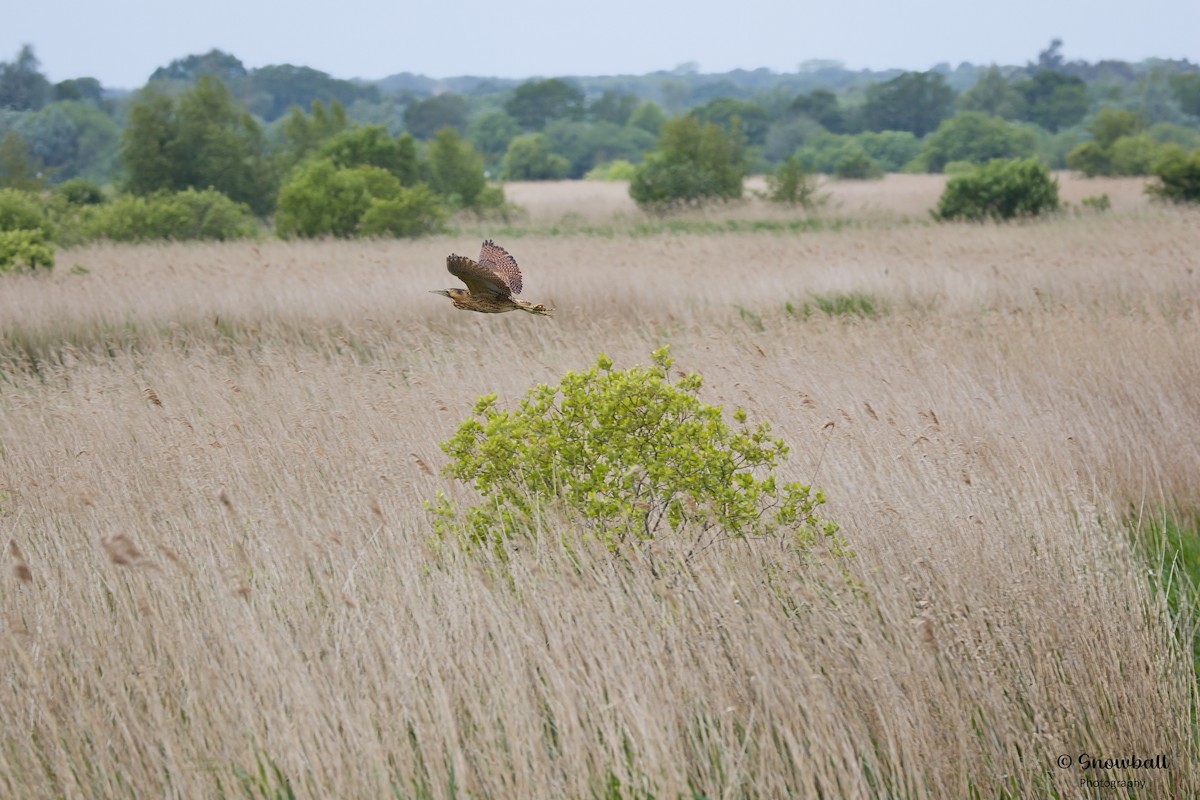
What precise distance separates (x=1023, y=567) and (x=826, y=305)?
23.5 ft

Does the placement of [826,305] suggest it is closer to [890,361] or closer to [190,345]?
[890,361]

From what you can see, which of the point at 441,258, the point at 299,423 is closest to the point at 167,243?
the point at 441,258

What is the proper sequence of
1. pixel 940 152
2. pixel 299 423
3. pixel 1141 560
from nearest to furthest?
pixel 1141 560 → pixel 299 423 → pixel 940 152

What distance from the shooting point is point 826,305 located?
10.5 metres

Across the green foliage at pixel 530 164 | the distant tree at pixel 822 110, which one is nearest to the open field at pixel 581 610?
the green foliage at pixel 530 164

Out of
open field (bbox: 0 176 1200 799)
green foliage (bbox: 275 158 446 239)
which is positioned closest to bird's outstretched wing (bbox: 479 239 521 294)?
open field (bbox: 0 176 1200 799)

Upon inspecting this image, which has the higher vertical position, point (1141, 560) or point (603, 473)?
point (603, 473)

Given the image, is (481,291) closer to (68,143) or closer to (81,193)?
(81,193)

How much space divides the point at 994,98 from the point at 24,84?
8237cm

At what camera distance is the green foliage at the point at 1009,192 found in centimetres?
2141

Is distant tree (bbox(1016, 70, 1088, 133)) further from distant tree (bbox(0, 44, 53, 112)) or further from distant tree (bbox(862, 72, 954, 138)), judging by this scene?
distant tree (bbox(0, 44, 53, 112))

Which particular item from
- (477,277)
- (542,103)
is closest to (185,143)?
(477,277)

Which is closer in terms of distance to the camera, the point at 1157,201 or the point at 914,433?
the point at 914,433

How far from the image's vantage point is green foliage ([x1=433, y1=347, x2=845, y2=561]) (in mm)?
3648
